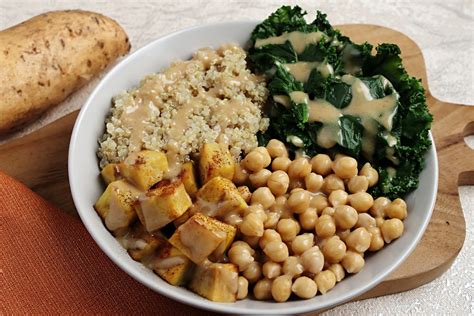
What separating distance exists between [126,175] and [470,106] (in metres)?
2.13

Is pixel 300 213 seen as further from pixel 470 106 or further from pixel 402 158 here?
pixel 470 106

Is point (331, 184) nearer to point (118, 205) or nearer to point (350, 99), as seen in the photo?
point (350, 99)

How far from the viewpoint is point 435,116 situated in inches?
162

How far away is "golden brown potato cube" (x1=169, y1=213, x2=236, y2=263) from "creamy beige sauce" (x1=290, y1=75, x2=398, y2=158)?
2.68ft

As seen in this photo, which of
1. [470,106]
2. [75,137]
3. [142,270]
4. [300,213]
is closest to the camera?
[142,270]

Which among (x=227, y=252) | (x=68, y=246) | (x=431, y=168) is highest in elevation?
(x=431, y=168)

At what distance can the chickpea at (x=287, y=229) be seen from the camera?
3189 mm

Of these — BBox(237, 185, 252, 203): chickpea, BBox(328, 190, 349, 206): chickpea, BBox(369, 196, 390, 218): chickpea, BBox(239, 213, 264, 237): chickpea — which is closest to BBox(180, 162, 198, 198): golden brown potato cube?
BBox(237, 185, 252, 203): chickpea

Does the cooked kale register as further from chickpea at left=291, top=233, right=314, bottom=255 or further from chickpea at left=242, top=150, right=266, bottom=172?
Answer: chickpea at left=291, top=233, right=314, bottom=255

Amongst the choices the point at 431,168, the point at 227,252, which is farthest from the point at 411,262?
the point at 227,252

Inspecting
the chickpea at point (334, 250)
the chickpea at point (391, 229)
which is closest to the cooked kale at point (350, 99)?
the chickpea at point (391, 229)

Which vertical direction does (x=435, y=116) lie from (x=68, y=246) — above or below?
above

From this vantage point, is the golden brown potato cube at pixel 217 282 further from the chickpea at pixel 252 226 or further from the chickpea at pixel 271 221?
the chickpea at pixel 271 221

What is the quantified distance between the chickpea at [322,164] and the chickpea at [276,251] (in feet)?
1.68
